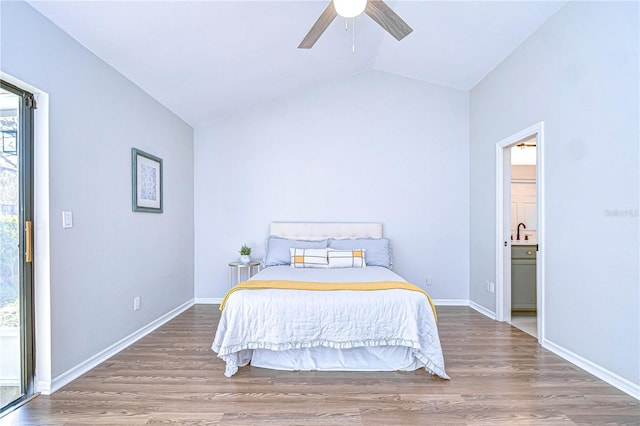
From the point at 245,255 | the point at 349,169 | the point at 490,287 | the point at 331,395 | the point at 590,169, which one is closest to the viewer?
the point at 331,395

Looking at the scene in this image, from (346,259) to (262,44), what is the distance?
96.8 inches

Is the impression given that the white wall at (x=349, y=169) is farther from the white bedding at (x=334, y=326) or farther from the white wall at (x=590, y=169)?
the white bedding at (x=334, y=326)

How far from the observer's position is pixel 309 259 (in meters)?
4.12

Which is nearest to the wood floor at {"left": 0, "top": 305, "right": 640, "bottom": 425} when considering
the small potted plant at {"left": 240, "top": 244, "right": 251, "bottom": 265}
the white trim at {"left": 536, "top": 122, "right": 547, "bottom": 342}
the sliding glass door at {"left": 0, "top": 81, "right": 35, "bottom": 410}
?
the sliding glass door at {"left": 0, "top": 81, "right": 35, "bottom": 410}

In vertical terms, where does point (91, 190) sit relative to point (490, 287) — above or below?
above

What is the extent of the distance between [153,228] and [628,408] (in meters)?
4.18

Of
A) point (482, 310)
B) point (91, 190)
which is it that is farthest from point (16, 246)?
point (482, 310)

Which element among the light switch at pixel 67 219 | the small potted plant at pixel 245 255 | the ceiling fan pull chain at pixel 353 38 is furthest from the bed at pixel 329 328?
the ceiling fan pull chain at pixel 353 38

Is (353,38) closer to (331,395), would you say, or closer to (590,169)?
(590,169)

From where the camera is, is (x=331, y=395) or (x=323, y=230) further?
(x=323, y=230)

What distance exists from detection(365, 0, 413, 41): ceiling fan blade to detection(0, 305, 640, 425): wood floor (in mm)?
2476

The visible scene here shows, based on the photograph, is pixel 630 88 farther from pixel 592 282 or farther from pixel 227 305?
pixel 227 305

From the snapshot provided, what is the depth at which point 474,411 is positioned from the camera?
2.13 m

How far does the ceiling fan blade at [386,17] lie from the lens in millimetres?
2227
